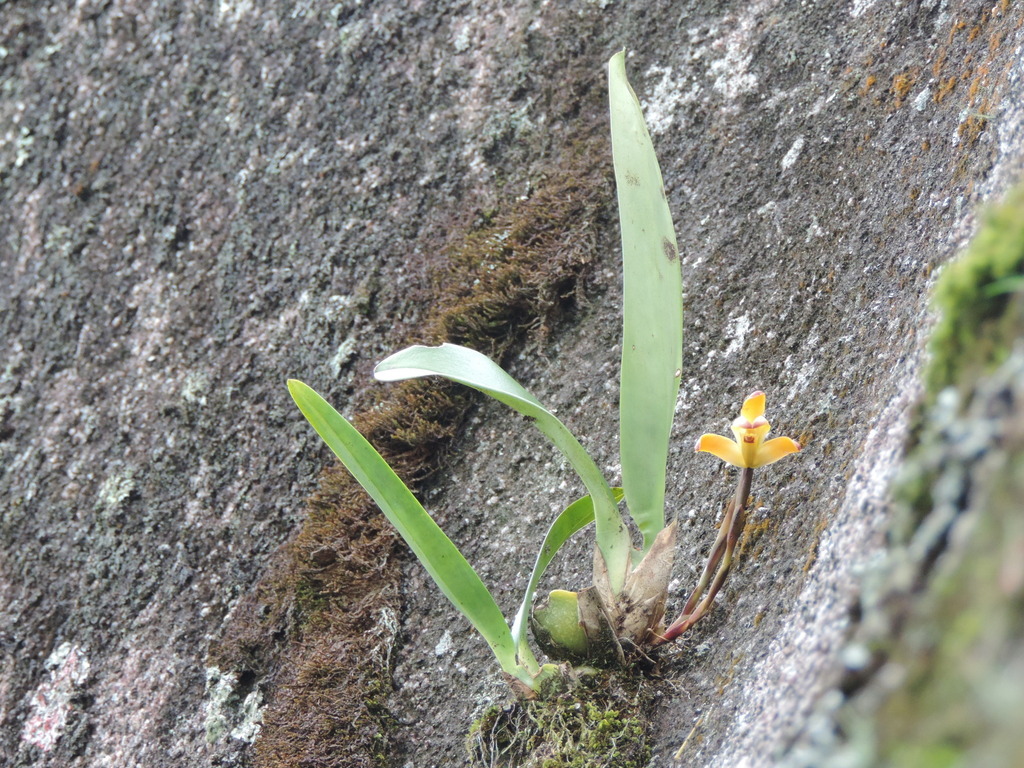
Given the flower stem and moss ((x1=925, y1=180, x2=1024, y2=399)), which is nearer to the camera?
moss ((x1=925, y1=180, x2=1024, y2=399))

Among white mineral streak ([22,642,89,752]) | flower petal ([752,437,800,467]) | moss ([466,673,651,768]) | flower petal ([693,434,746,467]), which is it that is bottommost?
moss ([466,673,651,768])

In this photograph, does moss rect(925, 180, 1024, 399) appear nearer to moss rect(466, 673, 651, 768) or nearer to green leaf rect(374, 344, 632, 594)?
green leaf rect(374, 344, 632, 594)

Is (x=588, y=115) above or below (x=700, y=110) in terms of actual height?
above

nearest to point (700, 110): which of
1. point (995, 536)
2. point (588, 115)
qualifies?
point (588, 115)

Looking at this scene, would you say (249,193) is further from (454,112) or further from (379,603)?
(379,603)

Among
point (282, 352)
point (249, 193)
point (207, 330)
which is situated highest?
point (249, 193)

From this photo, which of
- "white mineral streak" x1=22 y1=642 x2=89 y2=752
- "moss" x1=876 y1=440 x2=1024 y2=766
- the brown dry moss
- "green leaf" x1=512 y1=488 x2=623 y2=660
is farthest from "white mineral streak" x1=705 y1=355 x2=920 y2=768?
"white mineral streak" x1=22 y1=642 x2=89 y2=752

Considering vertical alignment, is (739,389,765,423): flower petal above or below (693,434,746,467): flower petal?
above

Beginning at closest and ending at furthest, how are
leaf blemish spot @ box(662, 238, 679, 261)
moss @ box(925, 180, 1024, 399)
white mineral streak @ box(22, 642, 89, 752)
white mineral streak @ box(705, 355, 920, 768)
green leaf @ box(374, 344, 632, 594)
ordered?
moss @ box(925, 180, 1024, 399) → white mineral streak @ box(705, 355, 920, 768) → green leaf @ box(374, 344, 632, 594) → leaf blemish spot @ box(662, 238, 679, 261) → white mineral streak @ box(22, 642, 89, 752)
